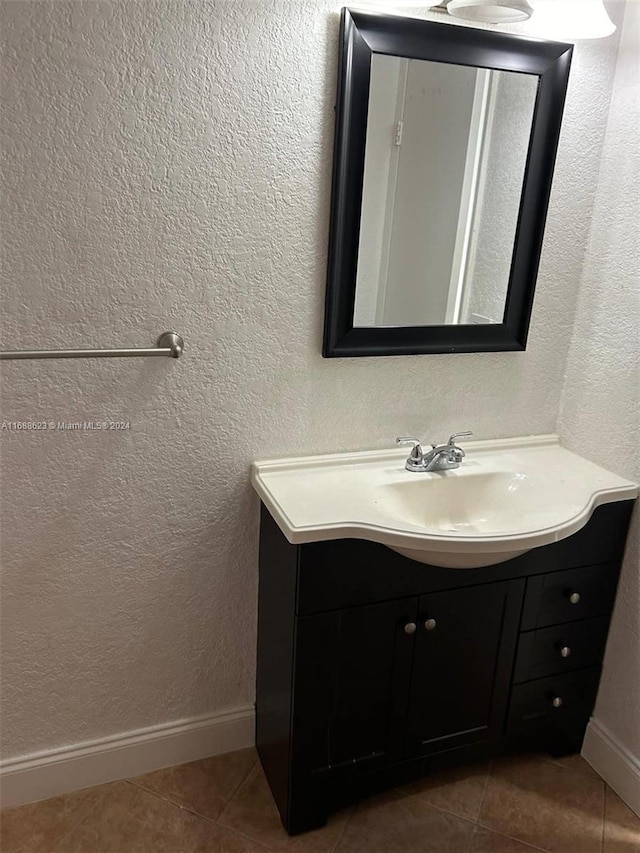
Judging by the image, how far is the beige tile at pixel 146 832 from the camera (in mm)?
1650

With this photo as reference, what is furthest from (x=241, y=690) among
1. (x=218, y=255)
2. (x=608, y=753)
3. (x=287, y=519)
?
(x=218, y=255)

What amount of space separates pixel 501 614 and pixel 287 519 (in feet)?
1.97

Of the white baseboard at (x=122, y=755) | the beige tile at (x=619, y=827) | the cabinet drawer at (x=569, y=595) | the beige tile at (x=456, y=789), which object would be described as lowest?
the beige tile at (x=619, y=827)

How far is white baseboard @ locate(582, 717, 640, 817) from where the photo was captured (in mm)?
1808

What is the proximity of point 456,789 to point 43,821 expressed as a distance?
39.6 inches

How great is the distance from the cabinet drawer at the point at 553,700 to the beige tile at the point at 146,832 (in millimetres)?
707

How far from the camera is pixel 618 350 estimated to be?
5.87 ft

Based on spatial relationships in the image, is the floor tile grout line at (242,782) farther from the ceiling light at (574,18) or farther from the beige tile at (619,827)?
the ceiling light at (574,18)

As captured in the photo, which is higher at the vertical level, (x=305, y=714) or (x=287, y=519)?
(x=287, y=519)

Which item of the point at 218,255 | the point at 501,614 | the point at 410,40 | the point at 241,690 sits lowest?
the point at 241,690

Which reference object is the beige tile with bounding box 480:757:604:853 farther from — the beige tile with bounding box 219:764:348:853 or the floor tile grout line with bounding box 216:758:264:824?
the floor tile grout line with bounding box 216:758:264:824

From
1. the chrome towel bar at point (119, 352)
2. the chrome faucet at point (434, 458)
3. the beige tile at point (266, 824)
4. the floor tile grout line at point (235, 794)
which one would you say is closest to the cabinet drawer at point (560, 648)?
the chrome faucet at point (434, 458)

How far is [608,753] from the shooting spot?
1886 mm

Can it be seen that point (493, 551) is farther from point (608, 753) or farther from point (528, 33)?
point (528, 33)
